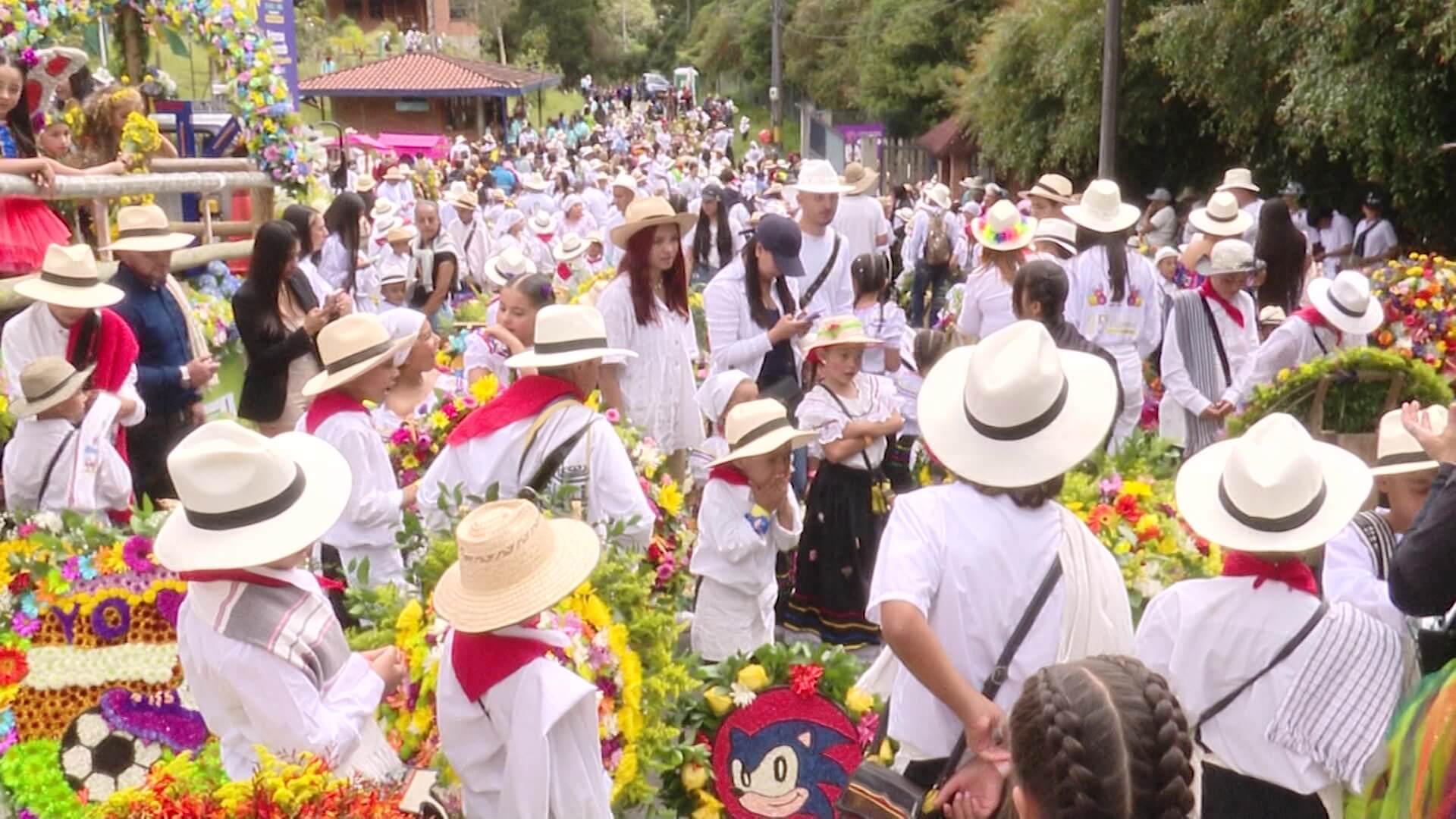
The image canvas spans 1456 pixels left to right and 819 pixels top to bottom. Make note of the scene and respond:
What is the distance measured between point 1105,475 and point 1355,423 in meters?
1.08

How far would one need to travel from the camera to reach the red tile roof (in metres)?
49.7

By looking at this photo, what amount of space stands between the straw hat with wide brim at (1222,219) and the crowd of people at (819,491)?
0.16 feet

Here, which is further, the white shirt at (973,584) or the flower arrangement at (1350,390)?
the flower arrangement at (1350,390)

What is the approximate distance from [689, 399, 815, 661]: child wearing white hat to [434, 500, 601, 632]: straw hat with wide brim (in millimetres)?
1774

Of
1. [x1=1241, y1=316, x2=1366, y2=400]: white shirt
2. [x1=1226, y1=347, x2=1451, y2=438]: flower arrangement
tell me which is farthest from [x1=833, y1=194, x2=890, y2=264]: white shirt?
[x1=1226, y1=347, x2=1451, y2=438]: flower arrangement

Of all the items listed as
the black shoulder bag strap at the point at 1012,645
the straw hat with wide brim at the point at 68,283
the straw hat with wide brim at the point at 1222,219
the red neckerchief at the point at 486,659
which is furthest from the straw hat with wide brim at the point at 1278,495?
the straw hat with wide brim at the point at 1222,219

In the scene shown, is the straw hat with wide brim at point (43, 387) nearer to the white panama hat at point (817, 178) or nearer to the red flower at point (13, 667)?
the red flower at point (13, 667)

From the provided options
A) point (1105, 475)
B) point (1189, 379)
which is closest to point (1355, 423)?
point (1105, 475)

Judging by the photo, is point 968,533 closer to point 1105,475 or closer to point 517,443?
point 517,443

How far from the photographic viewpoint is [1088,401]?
10.7 feet

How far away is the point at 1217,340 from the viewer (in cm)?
711

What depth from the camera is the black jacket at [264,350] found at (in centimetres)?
641

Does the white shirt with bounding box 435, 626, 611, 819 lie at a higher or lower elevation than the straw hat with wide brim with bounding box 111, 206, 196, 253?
lower

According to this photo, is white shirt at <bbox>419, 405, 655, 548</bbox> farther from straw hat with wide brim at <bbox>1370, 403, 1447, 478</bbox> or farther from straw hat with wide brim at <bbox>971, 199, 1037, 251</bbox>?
straw hat with wide brim at <bbox>971, 199, 1037, 251</bbox>
